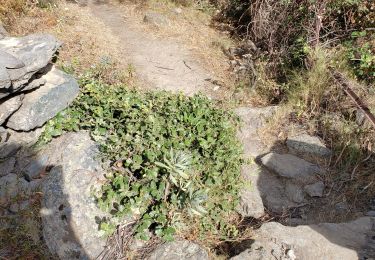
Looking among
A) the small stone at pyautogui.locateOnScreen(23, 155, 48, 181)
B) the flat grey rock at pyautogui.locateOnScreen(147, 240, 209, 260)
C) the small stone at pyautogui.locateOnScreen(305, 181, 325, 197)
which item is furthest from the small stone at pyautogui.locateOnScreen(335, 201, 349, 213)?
the small stone at pyautogui.locateOnScreen(23, 155, 48, 181)

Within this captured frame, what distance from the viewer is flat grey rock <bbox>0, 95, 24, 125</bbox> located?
3.62 meters

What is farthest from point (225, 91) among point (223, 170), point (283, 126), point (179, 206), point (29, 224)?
point (29, 224)

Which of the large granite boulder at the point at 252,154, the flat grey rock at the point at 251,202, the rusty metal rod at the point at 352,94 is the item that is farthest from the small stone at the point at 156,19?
the flat grey rock at the point at 251,202

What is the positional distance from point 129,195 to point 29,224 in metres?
0.95

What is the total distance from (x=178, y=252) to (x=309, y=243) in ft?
4.15

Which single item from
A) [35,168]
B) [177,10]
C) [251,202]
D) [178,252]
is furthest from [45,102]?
[177,10]

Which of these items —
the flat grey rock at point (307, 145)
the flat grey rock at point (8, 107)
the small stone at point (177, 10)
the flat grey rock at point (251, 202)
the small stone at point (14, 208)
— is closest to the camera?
the small stone at point (14, 208)

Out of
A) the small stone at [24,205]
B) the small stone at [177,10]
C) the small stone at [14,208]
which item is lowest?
the small stone at [14,208]

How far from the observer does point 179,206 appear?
3.47m

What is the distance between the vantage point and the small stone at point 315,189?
171 inches

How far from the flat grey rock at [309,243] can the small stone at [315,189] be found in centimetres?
68

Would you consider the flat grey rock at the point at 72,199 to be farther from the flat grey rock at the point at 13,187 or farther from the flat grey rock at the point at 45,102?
the flat grey rock at the point at 45,102

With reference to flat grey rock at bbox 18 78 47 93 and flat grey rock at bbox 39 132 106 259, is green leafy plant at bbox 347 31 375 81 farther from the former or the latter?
flat grey rock at bbox 18 78 47 93

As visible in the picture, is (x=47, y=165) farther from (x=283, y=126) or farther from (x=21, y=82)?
(x=283, y=126)
